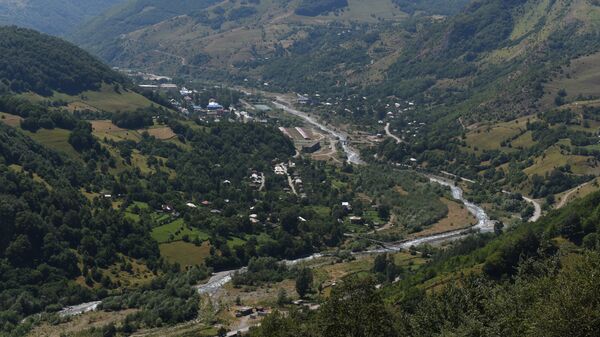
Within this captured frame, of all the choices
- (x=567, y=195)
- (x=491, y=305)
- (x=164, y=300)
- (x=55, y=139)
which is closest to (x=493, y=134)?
(x=567, y=195)

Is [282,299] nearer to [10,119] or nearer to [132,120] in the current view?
[10,119]

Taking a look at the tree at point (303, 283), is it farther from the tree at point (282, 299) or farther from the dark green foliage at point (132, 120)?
the dark green foliage at point (132, 120)

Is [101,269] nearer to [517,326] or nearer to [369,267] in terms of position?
[369,267]

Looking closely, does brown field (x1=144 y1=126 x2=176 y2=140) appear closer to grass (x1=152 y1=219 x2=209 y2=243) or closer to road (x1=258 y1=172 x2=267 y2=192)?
road (x1=258 y1=172 x2=267 y2=192)

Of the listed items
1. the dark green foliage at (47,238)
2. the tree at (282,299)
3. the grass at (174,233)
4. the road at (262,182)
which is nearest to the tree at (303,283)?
the tree at (282,299)

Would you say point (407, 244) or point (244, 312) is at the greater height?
point (244, 312)
